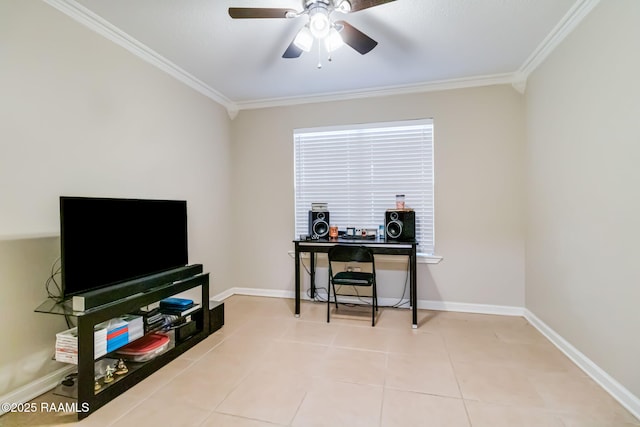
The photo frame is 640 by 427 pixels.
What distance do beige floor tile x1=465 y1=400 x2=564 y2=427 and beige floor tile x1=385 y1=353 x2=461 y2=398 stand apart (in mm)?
145

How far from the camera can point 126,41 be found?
2.37 metres

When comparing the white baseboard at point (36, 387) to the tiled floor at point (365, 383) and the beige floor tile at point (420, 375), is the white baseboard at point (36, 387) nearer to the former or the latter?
the tiled floor at point (365, 383)

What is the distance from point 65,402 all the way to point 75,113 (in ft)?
6.03

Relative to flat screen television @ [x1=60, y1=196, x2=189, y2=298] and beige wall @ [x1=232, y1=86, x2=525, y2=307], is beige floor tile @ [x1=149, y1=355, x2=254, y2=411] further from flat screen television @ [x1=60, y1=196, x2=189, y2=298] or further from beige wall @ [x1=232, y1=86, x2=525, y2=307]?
beige wall @ [x1=232, y1=86, x2=525, y2=307]

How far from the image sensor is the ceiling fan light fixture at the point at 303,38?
76.2 inches

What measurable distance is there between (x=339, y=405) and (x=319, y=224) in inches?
79.8

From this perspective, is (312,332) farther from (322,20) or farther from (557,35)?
(557,35)

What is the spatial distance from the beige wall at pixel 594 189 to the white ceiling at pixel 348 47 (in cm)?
32

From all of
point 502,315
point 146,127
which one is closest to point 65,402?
point 146,127

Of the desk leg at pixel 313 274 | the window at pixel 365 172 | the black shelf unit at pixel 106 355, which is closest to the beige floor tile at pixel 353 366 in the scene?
the black shelf unit at pixel 106 355

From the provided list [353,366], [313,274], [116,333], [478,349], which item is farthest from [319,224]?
[116,333]

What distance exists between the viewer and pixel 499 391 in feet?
6.00

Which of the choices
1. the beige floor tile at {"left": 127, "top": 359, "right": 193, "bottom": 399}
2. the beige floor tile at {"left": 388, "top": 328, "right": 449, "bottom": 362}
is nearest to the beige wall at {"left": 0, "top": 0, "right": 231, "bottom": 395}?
the beige floor tile at {"left": 127, "top": 359, "right": 193, "bottom": 399}

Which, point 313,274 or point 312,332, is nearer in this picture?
point 312,332
